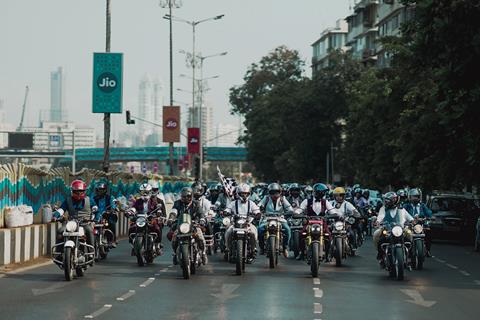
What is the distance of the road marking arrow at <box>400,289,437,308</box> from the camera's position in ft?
54.2

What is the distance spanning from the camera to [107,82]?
32625 millimetres

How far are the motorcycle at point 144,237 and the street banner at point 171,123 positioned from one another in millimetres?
34592

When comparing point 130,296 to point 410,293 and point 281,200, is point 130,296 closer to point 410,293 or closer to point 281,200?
point 410,293

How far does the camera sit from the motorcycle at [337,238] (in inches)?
907

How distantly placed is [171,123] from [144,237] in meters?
35.8

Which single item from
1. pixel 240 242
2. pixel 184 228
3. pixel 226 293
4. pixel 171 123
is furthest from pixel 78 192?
pixel 171 123

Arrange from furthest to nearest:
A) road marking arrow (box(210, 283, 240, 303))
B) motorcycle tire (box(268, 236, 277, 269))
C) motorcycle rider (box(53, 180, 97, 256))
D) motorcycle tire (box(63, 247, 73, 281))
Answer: motorcycle tire (box(268, 236, 277, 269)) → motorcycle rider (box(53, 180, 97, 256)) → motorcycle tire (box(63, 247, 73, 281)) → road marking arrow (box(210, 283, 240, 303))

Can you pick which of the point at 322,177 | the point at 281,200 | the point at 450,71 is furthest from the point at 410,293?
the point at 322,177

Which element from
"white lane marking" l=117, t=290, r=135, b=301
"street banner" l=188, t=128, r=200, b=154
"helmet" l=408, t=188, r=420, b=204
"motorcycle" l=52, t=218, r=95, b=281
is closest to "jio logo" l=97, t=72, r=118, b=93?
"helmet" l=408, t=188, r=420, b=204

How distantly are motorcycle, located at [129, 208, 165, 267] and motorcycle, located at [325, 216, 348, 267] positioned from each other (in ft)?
11.8

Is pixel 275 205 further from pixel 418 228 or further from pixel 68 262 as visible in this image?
pixel 68 262

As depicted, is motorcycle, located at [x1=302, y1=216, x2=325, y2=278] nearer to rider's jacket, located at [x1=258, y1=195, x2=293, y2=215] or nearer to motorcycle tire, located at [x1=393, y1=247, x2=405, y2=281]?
motorcycle tire, located at [x1=393, y1=247, x2=405, y2=281]

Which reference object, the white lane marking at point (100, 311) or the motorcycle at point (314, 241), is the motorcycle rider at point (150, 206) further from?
the white lane marking at point (100, 311)

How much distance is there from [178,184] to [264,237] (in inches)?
1780
